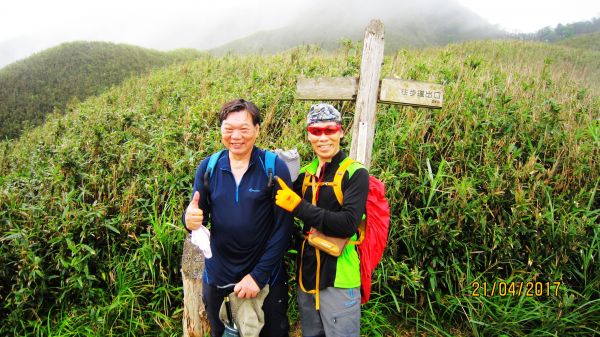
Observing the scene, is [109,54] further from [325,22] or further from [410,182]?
[325,22]

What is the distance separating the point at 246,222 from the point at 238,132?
0.54 meters

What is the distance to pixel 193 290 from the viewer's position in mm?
2492

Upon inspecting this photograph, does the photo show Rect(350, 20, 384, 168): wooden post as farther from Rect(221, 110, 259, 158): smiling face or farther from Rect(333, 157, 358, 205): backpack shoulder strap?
Rect(221, 110, 259, 158): smiling face

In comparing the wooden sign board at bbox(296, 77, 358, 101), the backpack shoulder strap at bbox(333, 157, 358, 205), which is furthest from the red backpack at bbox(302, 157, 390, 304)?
the wooden sign board at bbox(296, 77, 358, 101)

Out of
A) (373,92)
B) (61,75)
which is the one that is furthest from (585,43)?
(61,75)

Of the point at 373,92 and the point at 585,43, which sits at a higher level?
the point at 585,43

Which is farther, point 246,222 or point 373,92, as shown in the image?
point 373,92

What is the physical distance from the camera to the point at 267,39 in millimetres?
48500

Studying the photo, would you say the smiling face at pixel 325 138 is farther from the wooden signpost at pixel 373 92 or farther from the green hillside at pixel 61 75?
the green hillside at pixel 61 75

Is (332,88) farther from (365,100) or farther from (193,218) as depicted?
(193,218)

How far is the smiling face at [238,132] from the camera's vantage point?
1.96 meters

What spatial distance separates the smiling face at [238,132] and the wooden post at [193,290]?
971 mm
